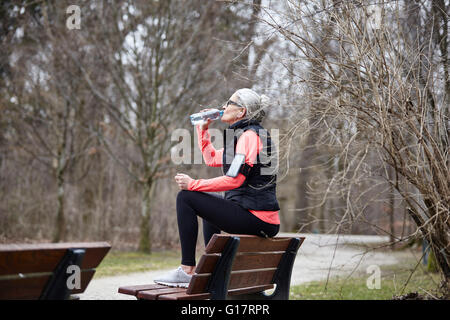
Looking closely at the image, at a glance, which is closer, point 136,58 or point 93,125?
point 136,58

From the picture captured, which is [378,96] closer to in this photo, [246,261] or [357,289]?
[246,261]

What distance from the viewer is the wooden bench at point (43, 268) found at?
7.55ft

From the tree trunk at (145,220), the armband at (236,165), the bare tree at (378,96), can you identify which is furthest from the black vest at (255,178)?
the tree trunk at (145,220)

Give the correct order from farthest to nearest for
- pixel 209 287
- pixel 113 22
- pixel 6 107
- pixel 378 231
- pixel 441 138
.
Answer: pixel 6 107, pixel 113 22, pixel 378 231, pixel 441 138, pixel 209 287

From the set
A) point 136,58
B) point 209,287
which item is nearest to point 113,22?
point 136,58

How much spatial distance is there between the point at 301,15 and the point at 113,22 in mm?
9954

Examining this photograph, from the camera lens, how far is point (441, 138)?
4.62 meters

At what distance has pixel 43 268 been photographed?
2453 millimetres

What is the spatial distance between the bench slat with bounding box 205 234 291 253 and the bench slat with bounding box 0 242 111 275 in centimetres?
72

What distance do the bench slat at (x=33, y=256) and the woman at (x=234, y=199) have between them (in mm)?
945

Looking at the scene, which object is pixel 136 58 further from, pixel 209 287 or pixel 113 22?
pixel 209 287

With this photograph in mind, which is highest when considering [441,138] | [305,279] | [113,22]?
[113,22]

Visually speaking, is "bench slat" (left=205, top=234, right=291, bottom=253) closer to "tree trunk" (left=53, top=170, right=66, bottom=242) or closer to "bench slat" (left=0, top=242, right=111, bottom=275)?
"bench slat" (left=0, top=242, right=111, bottom=275)

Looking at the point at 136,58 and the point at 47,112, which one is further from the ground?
the point at 136,58
